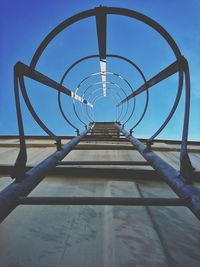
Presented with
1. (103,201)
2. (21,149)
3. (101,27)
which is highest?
(101,27)

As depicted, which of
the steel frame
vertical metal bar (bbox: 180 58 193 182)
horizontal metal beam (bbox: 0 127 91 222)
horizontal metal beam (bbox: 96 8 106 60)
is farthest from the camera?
horizontal metal beam (bbox: 96 8 106 60)

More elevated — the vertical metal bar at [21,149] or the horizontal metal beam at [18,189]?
the vertical metal bar at [21,149]

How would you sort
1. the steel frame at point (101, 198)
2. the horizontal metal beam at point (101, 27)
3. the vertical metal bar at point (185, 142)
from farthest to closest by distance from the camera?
1. the horizontal metal beam at point (101, 27)
2. the vertical metal bar at point (185, 142)
3. the steel frame at point (101, 198)

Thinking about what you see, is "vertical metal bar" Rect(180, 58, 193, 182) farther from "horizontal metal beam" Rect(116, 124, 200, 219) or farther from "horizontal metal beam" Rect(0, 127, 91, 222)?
"horizontal metal beam" Rect(0, 127, 91, 222)

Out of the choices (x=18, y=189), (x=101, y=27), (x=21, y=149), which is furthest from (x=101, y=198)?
(x=101, y=27)

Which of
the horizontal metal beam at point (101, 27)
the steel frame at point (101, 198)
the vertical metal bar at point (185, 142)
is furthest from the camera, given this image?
the horizontal metal beam at point (101, 27)

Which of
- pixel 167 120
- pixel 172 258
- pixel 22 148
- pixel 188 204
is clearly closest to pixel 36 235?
pixel 22 148

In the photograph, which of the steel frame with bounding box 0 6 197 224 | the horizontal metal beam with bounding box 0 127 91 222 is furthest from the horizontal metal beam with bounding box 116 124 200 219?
the horizontal metal beam with bounding box 0 127 91 222

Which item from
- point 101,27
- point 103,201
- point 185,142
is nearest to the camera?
point 103,201

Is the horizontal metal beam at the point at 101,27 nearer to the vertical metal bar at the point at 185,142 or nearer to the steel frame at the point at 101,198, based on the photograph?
the steel frame at the point at 101,198

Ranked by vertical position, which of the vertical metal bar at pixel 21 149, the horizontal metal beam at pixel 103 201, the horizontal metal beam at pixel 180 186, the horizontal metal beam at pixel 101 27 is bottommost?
the horizontal metal beam at pixel 103 201

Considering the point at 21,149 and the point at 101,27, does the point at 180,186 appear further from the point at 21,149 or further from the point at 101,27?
the point at 101,27

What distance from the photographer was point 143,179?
8.54 ft

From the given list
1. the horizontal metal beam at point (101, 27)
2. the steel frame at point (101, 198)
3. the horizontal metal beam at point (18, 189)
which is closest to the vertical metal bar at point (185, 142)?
the steel frame at point (101, 198)
